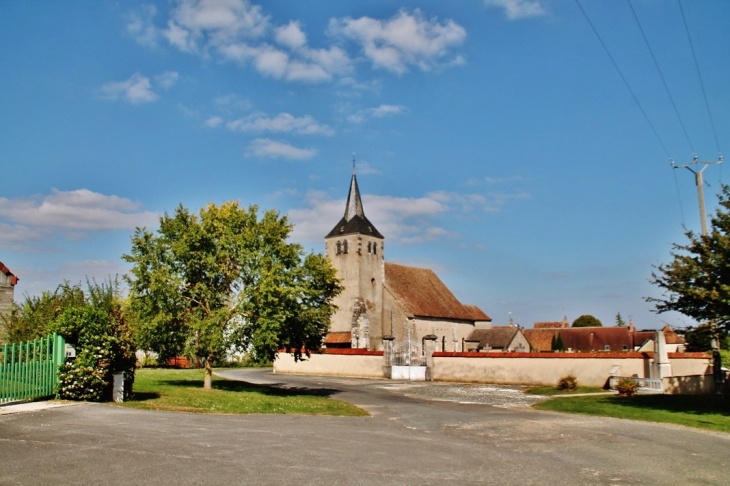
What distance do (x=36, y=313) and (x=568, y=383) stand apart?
75.1 ft

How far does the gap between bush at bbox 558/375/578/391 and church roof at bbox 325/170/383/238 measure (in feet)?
104

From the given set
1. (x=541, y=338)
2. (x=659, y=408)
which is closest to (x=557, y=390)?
(x=659, y=408)

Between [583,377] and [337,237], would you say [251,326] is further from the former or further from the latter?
[337,237]

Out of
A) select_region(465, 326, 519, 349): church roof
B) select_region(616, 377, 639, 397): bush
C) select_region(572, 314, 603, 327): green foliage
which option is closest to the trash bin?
select_region(616, 377, 639, 397): bush

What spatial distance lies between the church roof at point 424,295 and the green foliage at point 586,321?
4117 centimetres

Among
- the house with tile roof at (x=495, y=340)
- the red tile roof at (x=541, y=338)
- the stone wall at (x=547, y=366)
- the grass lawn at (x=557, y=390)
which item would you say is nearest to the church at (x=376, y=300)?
the house with tile roof at (x=495, y=340)

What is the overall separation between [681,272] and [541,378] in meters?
14.8

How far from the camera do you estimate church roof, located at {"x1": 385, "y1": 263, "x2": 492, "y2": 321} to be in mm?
56719

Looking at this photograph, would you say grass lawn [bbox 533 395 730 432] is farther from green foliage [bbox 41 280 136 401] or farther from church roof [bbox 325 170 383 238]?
church roof [bbox 325 170 383 238]

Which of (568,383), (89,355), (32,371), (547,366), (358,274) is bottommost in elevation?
(568,383)

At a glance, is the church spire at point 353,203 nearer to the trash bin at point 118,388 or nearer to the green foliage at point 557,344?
the green foliage at point 557,344

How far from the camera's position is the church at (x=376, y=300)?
54781mm

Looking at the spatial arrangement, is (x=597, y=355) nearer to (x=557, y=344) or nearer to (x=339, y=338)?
(x=339, y=338)

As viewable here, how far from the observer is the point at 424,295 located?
197 feet
